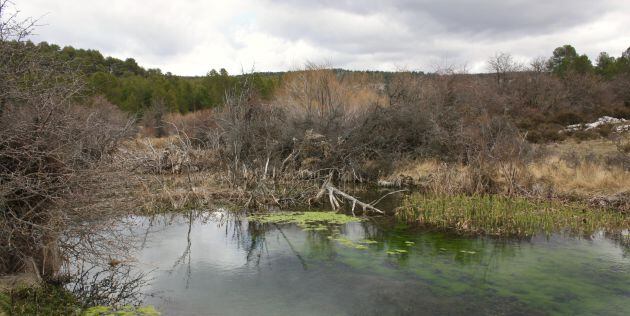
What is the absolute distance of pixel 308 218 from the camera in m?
14.1

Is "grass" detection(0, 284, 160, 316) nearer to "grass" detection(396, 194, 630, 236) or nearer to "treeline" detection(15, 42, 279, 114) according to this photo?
"grass" detection(396, 194, 630, 236)

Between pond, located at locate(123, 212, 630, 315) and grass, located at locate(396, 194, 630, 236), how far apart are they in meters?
0.68

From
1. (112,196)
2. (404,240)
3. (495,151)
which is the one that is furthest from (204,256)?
(495,151)

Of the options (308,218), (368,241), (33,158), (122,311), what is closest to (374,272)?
(368,241)

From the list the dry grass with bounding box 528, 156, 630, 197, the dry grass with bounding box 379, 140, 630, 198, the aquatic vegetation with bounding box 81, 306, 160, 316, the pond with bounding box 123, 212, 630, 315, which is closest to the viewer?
the aquatic vegetation with bounding box 81, 306, 160, 316

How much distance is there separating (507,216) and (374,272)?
567cm

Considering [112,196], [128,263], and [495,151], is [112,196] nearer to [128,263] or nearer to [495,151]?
[128,263]

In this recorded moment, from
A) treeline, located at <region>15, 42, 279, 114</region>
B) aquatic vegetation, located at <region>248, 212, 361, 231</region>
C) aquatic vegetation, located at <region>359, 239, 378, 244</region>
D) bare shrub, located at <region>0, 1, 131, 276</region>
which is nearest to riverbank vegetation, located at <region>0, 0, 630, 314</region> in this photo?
bare shrub, located at <region>0, 1, 131, 276</region>

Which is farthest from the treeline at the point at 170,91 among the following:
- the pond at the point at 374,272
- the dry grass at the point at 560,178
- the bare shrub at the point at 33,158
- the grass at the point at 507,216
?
the bare shrub at the point at 33,158

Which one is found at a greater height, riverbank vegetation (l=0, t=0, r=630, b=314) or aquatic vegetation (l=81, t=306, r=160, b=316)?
riverbank vegetation (l=0, t=0, r=630, b=314)

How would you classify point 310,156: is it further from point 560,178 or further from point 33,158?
point 33,158

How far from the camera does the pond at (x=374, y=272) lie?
7.71 meters

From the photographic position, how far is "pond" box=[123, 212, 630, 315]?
771cm

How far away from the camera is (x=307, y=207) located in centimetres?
1596
